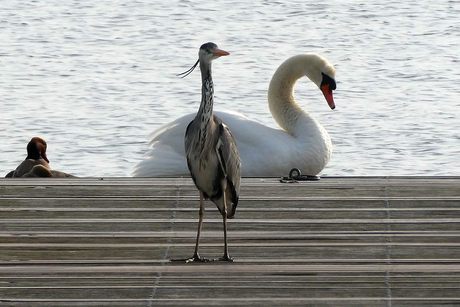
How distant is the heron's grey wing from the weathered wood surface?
345 mm

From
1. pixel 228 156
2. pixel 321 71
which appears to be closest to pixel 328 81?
pixel 321 71

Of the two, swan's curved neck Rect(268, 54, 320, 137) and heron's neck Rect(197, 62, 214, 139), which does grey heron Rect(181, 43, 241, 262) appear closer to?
heron's neck Rect(197, 62, 214, 139)

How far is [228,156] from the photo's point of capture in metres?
4.09

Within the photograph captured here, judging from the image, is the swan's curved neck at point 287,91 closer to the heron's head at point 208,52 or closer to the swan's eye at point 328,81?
the swan's eye at point 328,81

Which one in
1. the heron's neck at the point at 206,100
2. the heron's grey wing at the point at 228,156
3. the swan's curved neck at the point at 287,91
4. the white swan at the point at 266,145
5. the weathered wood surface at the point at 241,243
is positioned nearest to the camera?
the weathered wood surface at the point at 241,243

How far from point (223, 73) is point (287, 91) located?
555 cm

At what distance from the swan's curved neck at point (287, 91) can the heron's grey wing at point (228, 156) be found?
3.93 meters

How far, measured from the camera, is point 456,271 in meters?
3.86

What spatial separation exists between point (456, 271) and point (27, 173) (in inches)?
135

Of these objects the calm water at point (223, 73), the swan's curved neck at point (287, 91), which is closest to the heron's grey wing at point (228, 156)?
the swan's curved neck at point (287, 91)

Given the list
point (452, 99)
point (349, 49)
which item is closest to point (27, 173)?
point (452, 99)

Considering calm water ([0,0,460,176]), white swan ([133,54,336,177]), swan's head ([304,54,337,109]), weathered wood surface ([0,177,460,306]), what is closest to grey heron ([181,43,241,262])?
weathered wood surface ([0,177,460,306])

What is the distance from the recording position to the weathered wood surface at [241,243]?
3645 millimetres

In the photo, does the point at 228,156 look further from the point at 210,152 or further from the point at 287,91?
the point at 287,91
